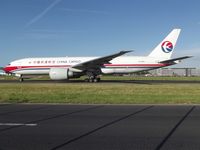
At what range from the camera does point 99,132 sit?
352 inches

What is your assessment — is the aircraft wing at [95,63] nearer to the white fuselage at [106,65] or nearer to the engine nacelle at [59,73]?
the white fuselage at [106,65]

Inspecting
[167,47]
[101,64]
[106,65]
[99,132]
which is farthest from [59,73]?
[99,132]

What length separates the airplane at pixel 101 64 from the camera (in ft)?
130

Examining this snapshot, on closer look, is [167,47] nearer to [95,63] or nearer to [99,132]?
[95,63]

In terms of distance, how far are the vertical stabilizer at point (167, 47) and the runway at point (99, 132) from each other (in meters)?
31.4

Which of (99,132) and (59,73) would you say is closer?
(99,132)

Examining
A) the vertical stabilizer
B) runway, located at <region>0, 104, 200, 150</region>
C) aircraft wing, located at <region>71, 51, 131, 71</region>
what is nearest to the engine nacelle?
aircraft wing, located at <region>71, 51, 131, 71</region>

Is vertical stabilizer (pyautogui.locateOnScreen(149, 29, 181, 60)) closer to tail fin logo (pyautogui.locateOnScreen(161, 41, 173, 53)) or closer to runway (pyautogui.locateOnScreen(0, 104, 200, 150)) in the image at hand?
tail fin logo (pyautogui.locateOnScreen(161, 41, 173, 53))

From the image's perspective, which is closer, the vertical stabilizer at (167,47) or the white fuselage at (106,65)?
the white fuselage at (106,65)

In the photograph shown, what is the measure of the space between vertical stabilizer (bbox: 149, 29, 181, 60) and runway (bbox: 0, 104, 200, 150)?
31.4 m

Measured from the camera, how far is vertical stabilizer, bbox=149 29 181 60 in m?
43.1

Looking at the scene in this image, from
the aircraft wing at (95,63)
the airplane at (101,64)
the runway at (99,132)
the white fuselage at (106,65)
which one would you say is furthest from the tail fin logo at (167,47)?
the runway at (99,132)

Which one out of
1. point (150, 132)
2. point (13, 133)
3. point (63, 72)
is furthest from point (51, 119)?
point (63, 72)

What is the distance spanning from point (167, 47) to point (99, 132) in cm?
3579
